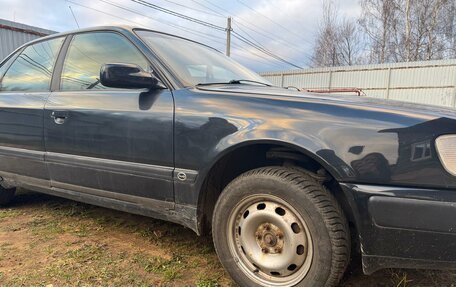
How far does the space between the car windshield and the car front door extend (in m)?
0.17

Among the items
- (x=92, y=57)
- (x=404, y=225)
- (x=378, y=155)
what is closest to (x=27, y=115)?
(x=92, y=57)

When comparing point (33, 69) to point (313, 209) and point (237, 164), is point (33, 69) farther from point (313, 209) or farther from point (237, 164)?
point (313, 209)

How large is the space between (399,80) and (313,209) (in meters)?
17.3

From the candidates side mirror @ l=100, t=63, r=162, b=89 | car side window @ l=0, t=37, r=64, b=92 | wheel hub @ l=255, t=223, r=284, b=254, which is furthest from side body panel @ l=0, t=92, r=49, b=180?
wheel hub @ l=255, t=223, r=284, b=254

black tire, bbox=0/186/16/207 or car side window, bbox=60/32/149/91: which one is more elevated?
car side window, bbox=60/32/149/91

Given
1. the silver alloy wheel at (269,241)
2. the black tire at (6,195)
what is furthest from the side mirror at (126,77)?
the black tire at (6,195)

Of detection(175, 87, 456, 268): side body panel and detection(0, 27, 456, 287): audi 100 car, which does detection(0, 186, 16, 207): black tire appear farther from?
detection(175, 87, 456, 268): side body panel

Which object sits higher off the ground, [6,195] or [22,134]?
[22,134]

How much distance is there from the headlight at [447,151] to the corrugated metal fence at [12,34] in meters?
→ 13.7

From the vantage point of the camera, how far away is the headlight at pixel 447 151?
1.66 meters

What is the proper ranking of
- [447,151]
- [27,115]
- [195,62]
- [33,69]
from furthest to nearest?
[33,69] < [27,115] < [195,62] < [447,151]

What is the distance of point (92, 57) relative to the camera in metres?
2.90

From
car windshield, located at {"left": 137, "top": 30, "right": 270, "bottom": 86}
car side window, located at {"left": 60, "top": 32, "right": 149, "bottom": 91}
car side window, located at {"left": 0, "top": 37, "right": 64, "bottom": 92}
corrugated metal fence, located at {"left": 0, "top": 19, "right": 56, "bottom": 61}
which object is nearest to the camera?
car windshield, located at {"left": 137, "top": 30, "right": 270, "bottom": 86}

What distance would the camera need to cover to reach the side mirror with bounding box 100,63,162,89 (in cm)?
228
